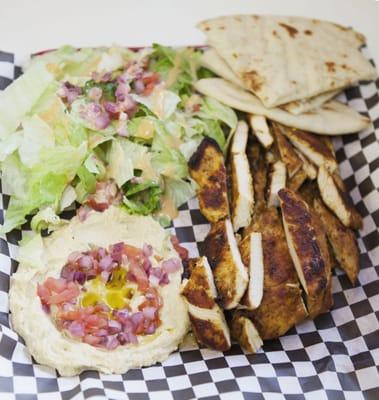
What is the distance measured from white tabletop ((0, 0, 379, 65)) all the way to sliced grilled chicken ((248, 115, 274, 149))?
124 cm

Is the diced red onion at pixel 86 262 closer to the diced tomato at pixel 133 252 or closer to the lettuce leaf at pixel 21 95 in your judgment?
the diced tomato at pixel 133 252

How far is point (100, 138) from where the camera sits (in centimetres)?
416

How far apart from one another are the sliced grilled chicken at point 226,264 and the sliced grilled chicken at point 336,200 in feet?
2.05

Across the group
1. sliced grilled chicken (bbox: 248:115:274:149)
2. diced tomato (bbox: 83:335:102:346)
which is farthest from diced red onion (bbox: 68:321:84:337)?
sliced grilled chicken (bbox: 248:115:274:149)

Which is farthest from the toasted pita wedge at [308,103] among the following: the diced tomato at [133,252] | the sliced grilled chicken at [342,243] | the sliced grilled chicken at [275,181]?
the diced tomato at [133,252]

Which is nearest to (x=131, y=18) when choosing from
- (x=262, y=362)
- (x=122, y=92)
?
(x=122, y=92)

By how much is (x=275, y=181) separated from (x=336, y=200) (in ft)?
1.17

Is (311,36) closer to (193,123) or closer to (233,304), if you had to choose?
(193,123)

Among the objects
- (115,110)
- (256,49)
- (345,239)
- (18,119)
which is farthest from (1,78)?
(345,239)

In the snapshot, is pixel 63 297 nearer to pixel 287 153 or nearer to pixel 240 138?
pixel 240 138

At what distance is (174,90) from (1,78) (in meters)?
1.02

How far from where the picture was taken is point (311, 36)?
15.2 feet

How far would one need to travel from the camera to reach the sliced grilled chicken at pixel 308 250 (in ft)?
12.1

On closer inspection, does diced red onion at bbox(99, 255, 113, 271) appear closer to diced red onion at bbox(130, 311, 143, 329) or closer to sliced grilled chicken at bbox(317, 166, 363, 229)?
diced red onion at bbox(130, 311, 143, 329)
